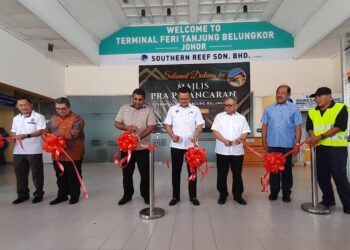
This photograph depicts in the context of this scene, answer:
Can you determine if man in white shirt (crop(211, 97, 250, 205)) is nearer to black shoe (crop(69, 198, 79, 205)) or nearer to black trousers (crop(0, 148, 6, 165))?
black shoe (crop(69, 198, 79, 205))

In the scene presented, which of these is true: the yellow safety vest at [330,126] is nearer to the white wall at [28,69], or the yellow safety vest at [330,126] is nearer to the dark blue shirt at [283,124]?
the dark blue shirt at [283,124]

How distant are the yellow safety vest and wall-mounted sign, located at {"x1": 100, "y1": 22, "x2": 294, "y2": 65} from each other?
4583 mm

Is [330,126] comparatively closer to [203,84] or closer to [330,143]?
[330,143]

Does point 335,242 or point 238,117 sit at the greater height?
point 238,117

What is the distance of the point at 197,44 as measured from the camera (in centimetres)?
716

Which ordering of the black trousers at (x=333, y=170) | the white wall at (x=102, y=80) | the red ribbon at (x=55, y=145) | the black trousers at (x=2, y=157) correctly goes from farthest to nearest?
the black trousers at (x=2, y=157)
the white wall at (x=102, y=80)
the red ribbon at (x=55, y=145)
the black trousers at (x=333, y=170)

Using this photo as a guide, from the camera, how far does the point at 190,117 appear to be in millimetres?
3170

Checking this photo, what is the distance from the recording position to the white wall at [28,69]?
4.98 meters

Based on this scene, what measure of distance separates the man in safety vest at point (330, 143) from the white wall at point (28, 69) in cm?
528

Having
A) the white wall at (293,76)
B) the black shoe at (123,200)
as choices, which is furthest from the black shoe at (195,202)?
the white wall at (293,76)

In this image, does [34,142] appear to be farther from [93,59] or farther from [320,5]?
[320,5]

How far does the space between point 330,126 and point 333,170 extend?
0.47m

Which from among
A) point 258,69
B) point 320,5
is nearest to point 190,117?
point 320,5

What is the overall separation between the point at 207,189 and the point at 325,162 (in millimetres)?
1713
